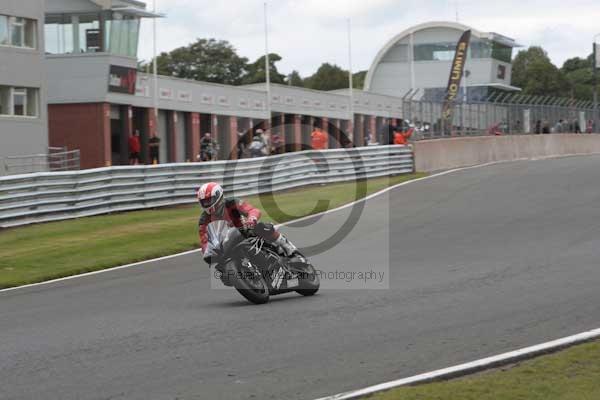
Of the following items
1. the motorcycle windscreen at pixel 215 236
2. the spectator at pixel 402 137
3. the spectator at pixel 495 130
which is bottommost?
the motorcycle windscreen at pixel 215 236

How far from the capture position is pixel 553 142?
4712 cm

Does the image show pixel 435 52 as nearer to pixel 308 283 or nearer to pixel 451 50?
pixel 451 50

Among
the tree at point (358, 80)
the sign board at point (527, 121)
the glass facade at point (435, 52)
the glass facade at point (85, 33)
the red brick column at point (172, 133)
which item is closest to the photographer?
the glass facade at point (85, 33)

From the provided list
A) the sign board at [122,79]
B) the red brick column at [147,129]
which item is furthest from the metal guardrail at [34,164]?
the red brick column at [147,129]

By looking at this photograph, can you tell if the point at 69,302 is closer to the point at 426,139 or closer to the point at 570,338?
the point at 570,338

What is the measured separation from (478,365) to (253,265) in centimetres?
400

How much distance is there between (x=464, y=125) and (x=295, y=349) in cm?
3318

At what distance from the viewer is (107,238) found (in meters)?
18.7

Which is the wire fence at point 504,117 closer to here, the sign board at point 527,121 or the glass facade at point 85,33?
the sign board at point 527,121

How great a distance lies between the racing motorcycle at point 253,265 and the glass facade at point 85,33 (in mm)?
35584

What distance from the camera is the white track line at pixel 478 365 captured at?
246 inches

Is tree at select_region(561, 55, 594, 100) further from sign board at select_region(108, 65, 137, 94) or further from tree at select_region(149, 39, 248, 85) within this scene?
sign board at select_region(108, 65, 137, 94)

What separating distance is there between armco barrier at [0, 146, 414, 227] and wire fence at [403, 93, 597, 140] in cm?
481

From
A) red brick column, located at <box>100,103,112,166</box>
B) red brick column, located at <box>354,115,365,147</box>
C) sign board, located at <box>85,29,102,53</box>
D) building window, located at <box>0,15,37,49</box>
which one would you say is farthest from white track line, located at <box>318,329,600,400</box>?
red brick column, located at <box>354,115,365,147</box>
